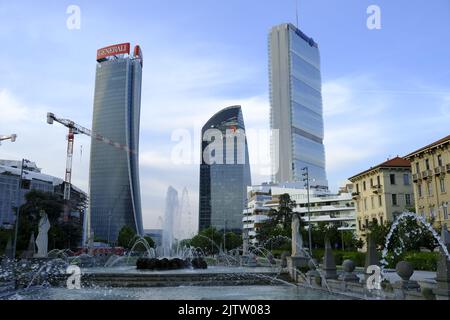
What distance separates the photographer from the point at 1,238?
1946 inches

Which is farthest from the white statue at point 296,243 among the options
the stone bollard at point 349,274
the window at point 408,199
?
the window at point 408,199

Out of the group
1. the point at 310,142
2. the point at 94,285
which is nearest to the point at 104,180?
the point at 310,142

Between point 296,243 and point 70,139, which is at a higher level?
point 70,139

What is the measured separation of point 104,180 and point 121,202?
11.1 m

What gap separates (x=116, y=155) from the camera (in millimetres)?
159375

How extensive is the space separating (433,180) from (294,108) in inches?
5270

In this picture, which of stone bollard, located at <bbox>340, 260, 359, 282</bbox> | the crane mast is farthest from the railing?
the crane mast

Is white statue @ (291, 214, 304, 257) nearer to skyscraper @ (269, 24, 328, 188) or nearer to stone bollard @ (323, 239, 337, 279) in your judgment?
stone bollard @ (323, 239, 337, 279)

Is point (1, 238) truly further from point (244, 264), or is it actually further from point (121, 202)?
point (121, 202)

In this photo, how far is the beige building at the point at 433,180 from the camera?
43781 millimetres

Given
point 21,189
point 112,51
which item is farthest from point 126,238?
point 112,51

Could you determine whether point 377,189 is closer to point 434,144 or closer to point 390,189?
point 390,189

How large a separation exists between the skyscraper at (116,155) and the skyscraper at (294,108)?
199 feet
